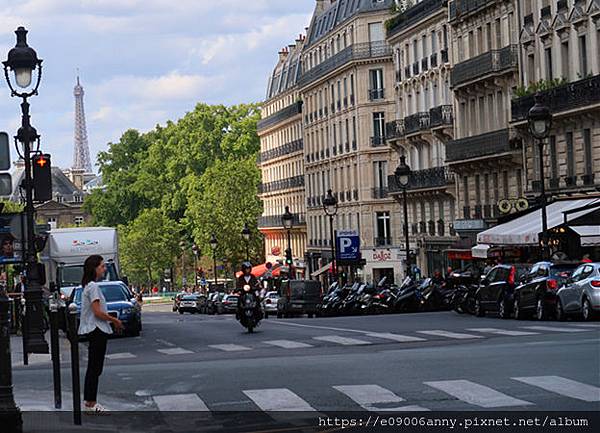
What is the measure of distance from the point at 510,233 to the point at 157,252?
100232mm

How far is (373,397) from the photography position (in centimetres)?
1641

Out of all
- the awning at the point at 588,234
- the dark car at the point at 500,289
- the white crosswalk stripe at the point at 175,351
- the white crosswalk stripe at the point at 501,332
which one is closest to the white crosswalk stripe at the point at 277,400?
the white crosswalk stripe at the point at 175,351

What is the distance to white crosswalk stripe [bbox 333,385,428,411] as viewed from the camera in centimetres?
1536

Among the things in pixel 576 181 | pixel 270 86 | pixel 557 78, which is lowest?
pixel 576 181

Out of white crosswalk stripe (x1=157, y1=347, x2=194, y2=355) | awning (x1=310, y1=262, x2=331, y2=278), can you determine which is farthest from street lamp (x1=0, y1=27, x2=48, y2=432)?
awning (x1=310, y1=262, x2=331, y2=278)

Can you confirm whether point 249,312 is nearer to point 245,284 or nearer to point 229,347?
point 245,284

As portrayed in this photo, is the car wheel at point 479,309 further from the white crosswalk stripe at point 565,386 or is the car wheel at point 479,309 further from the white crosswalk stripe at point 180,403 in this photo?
the white crosswalk stripe at point 180,403

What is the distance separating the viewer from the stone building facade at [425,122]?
Result: 266 ft

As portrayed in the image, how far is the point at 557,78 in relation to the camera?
57719 millimetres

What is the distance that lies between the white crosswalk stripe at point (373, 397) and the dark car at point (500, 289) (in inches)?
848

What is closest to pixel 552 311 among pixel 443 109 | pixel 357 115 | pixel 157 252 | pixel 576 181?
pixel 576 181

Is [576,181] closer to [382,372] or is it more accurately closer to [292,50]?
[382,372]

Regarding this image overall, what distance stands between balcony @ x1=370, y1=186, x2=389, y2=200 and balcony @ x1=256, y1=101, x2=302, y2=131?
2344cm

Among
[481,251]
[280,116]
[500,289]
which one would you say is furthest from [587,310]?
[280,116]
